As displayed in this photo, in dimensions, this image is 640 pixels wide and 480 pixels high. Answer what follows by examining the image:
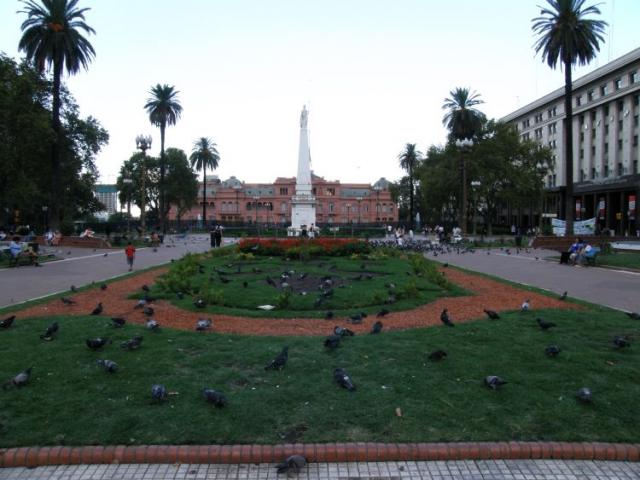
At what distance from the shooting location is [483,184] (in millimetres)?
52812

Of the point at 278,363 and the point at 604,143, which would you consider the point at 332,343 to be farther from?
the point at 604,143

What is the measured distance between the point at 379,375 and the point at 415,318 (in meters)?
3.65

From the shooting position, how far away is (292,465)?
392 cm

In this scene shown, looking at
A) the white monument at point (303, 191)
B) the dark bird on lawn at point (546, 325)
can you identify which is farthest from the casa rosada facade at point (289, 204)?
the dark bird on lawn at point (546, 325)

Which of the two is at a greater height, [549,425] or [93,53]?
[93,53]

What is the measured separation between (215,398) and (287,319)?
14.4 ft

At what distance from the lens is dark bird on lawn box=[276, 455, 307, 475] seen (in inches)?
153

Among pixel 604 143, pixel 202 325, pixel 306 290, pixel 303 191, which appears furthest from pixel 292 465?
pixel 604 143

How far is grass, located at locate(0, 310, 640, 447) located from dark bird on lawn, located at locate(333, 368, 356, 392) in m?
0.07

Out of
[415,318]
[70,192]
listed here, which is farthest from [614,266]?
[70,192]

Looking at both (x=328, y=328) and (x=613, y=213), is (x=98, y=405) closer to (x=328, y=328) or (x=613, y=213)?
(x=328, y=328)

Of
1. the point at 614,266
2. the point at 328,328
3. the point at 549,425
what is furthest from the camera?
the point at 614,266

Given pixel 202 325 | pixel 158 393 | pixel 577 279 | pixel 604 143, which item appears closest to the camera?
pixel 158 393

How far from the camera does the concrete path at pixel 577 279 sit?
38.8ft
